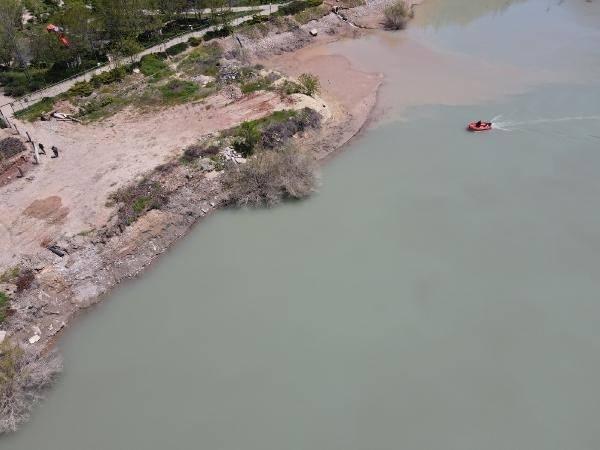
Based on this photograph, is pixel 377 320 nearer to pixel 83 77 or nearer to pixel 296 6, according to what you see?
pixel 83 77

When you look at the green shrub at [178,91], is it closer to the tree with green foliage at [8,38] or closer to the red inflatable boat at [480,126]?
the tree with green foliage at [8,38]

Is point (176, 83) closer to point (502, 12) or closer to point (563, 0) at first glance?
point (502, 12)

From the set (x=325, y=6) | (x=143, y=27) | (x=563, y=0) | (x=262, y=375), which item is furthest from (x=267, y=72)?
(x=563, y=0)

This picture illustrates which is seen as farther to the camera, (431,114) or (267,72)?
(267,72)

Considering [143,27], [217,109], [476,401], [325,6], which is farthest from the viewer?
[325,6]

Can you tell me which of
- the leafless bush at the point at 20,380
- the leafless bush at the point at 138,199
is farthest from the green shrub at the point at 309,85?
the leafless bush at the point at 20,380

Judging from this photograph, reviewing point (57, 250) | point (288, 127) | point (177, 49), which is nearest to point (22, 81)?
point (177, 49)
